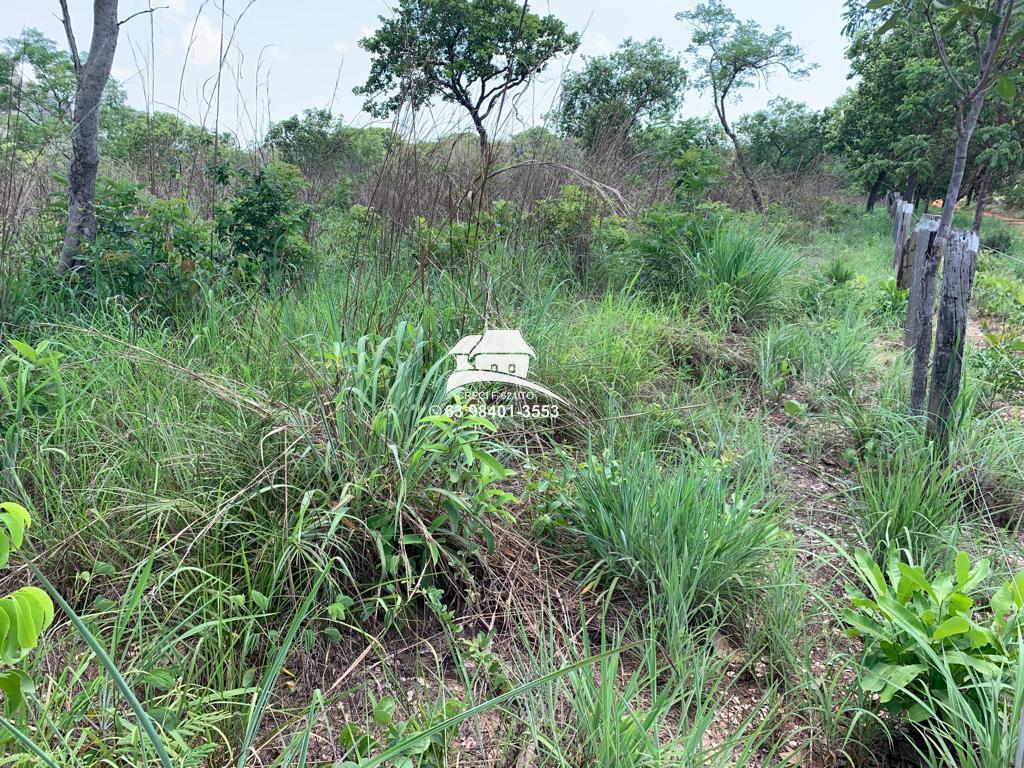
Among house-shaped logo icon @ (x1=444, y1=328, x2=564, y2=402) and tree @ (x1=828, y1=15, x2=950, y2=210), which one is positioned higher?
tree @ (x1=828, y1=15, x2=950, y2=210)

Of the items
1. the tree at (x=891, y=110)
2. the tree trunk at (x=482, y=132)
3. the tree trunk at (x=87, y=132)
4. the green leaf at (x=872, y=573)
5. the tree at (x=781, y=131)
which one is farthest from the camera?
the tree at (x=781, y=131)

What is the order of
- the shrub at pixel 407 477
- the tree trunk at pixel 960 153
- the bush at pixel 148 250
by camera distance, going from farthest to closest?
the bush at pixel 148 250
the tree trunk at pixel 960 153
the shrub at pixel 407 477

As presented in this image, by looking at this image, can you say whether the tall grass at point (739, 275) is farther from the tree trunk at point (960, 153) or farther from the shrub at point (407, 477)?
the shrub at point (407, 477)

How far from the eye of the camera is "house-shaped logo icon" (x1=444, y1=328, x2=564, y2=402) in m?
2.37

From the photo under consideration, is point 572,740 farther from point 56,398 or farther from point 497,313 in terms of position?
point 56,398

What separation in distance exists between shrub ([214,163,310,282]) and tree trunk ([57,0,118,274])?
62 centimetres

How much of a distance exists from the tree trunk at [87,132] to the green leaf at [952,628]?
366cm

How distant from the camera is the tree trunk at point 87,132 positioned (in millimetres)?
3195

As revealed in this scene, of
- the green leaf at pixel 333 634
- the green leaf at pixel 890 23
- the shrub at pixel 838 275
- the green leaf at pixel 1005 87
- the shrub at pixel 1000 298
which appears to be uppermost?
the green leaf at pixel 890 23

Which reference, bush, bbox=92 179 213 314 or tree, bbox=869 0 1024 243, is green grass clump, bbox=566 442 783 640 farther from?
bush, bbox=92 179 213 314

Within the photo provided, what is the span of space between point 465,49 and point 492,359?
55.4 ft

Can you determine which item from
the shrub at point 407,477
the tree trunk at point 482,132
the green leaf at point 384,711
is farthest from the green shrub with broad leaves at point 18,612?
the tree trunk at point 482,132

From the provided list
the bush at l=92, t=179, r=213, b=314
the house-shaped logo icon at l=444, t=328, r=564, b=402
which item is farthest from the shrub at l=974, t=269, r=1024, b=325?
the bush at l=92, t=179, r=213, b=314

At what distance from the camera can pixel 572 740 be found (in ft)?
4.25
